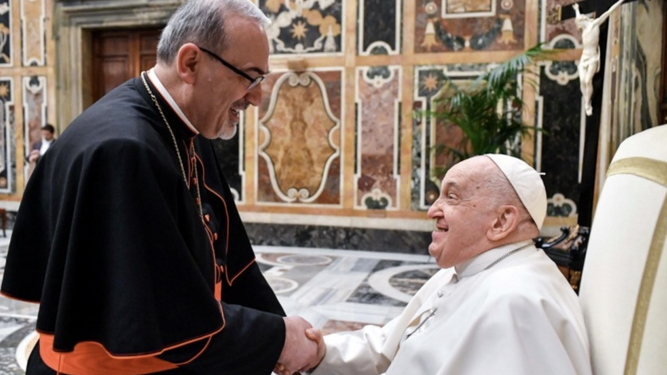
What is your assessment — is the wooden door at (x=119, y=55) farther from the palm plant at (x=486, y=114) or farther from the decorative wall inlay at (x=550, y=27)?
the decorative wall inlay at (x=550, y=27)

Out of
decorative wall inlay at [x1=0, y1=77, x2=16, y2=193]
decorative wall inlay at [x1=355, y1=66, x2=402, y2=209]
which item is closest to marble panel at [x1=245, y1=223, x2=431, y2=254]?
decorative wall inlay at [x1=355, y1=66, x2=402, y2=209]

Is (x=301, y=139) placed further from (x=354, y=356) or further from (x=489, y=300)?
(x=489, y=300)

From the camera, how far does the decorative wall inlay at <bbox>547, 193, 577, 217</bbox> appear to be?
22.5 feet

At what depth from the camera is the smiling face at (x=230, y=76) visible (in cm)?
167

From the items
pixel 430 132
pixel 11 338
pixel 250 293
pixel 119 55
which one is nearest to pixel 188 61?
pixel 250 293

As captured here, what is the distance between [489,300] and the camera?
59.2 inches

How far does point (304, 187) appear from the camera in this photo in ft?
25.2

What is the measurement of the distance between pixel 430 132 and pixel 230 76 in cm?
573

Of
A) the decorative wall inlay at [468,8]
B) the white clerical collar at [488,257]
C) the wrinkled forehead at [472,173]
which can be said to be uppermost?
the decorative wall inlay at [468,8]

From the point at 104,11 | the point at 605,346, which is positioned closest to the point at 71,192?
the point at 605,346

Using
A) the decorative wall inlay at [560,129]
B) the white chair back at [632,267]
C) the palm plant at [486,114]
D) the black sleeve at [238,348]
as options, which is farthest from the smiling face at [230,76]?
the decorative wall inlay at [560,129]

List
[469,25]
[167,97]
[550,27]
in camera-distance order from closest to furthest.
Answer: [167,97] → [550,27] → [469,25]

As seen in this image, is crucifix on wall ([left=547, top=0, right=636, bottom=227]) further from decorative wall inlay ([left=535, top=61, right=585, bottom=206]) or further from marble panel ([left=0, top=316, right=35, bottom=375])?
marble panel ([left=0, top=316, right=35, bottom=375])

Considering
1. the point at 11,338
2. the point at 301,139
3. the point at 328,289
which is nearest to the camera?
the point at 11,338
